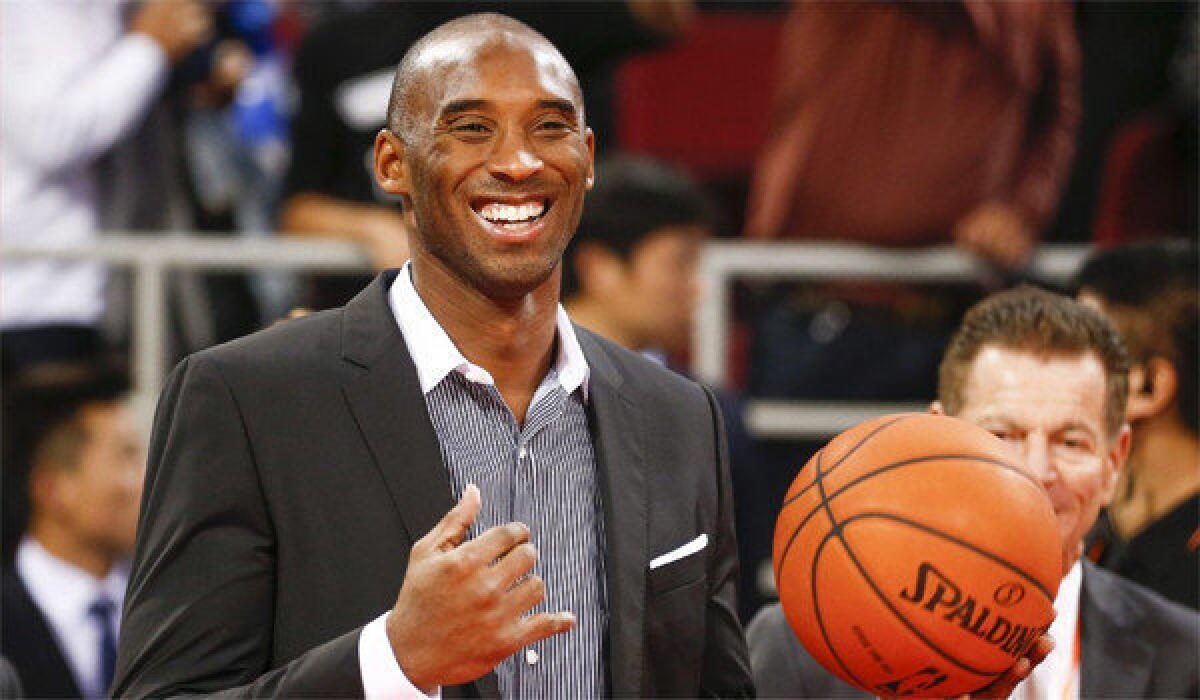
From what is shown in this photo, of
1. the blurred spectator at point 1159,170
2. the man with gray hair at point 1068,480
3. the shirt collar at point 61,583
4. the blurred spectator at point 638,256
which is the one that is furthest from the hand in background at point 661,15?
the man with gray hair at point 1068,480

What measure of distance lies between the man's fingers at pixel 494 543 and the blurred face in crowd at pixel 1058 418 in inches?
47.7

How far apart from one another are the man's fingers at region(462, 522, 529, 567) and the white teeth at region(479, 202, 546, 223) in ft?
1.58

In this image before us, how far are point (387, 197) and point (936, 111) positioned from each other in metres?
1.51

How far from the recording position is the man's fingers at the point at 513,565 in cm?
202

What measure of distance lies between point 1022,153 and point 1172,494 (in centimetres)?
148

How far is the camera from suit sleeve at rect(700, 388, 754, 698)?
253cm

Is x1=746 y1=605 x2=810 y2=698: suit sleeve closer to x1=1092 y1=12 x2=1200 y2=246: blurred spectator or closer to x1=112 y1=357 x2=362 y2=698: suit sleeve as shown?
x1=112 y1=357 x2=362 y2=698: suit sleeve

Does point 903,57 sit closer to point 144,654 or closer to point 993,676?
point 993,676

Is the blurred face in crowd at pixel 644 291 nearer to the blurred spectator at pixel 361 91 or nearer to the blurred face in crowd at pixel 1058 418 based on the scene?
the blurred spectator at pixel 361 91

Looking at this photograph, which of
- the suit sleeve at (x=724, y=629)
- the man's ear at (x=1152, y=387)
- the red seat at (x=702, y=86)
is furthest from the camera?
the red seat at (x=702, y=86)

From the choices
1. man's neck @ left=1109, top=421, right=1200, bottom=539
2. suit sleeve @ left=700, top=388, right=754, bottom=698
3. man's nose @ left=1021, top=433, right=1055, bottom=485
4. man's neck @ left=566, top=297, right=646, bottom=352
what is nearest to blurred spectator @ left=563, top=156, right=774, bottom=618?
man's neck @ left=566, top=297, right=646, bottom=352

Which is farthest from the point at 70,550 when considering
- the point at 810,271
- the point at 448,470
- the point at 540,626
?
the point at 540,626

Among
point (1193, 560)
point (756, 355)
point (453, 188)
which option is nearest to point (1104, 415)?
point (1193, 560)

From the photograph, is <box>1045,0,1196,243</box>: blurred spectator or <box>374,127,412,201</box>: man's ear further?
<box>1045,0,1196,243</box>: blurred spectator
